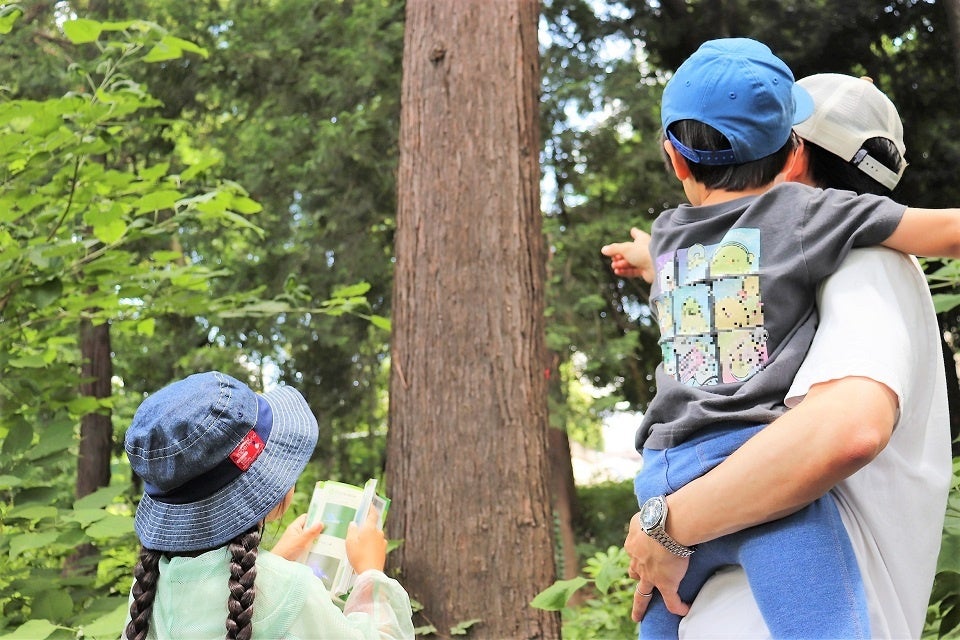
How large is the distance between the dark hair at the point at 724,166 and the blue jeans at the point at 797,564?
1.20 feet

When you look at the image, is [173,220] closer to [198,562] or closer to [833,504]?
[198,562]

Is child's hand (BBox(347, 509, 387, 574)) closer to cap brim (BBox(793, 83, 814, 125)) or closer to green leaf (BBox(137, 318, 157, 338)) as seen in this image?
cap brim (BBox(793, 83, 814, 125))

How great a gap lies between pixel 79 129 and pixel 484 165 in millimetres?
1456

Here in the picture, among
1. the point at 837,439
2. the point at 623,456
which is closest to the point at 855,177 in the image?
the point at 837,439

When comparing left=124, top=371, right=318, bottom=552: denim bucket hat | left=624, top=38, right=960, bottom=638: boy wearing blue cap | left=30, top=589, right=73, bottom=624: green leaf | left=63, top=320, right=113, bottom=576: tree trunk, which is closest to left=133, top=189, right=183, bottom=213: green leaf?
left=30, top=589, right=73, bottom=624: green leaf

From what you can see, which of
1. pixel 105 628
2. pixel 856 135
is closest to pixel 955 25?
pixel 856 135

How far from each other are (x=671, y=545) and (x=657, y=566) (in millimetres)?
50

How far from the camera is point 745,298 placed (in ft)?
3.94

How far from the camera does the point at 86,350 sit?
879 cm

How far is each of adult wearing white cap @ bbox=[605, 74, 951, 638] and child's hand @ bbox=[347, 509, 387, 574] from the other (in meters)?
0.73

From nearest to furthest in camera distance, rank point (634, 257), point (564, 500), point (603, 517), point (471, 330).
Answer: point (634, 257), point (471, 330), point (564, 500), point (603, 517)

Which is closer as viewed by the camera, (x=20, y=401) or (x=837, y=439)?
(x=837, y=439)

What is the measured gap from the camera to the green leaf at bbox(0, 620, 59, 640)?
2.31 m

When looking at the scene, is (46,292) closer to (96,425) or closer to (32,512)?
(32,512)
